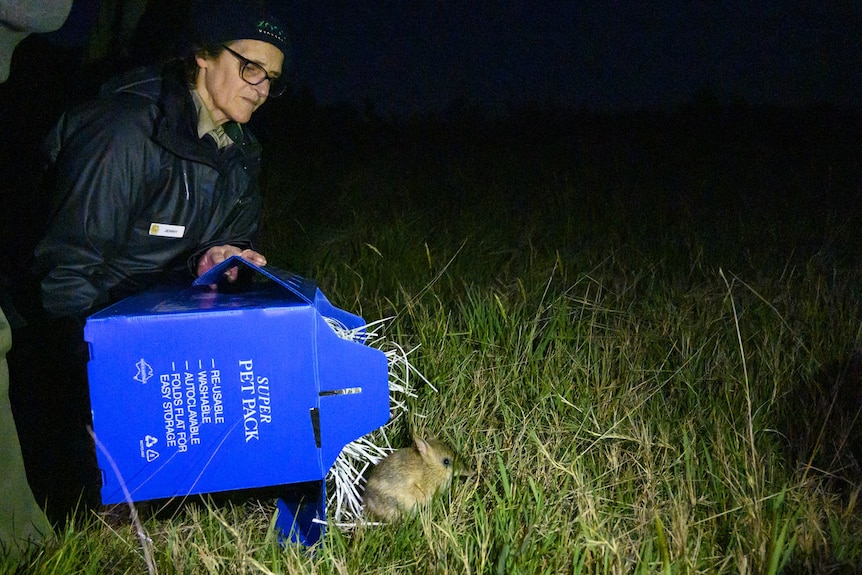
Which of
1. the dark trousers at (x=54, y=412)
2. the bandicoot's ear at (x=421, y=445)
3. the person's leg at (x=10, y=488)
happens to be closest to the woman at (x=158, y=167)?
the dark trousers at (x=54, y=412)

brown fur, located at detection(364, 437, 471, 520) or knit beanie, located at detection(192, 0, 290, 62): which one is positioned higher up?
knit beanie, located at detection(192, 0, 290, 62)

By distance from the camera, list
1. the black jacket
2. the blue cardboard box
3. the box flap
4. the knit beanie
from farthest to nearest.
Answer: the knit beanie
the black jacket
the box flap
the blue cardboard box

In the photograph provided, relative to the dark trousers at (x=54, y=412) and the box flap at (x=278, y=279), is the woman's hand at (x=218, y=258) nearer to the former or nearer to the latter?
the box flap at (x=278, y=279)

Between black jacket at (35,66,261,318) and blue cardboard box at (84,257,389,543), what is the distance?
51 cm

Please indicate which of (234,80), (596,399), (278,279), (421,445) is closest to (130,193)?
(234,80)

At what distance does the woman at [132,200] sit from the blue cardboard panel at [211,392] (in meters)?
0.52

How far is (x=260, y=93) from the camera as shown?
2580 millimetres

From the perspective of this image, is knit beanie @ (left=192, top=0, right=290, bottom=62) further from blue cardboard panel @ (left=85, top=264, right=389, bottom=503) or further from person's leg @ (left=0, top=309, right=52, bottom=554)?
person's leg @ (left=0, top=309, right=52, bottom=554)

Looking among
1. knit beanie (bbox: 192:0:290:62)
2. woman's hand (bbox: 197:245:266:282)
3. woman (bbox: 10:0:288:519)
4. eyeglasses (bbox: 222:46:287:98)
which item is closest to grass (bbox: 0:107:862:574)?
woman (bbox: 10:0:288:519)

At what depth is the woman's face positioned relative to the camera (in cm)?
250

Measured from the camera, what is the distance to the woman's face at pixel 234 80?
2498mm

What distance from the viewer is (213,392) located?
5.95ft

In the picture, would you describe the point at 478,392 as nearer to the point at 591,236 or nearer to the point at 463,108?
the point at 591,236

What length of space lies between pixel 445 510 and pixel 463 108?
37.3 feet
